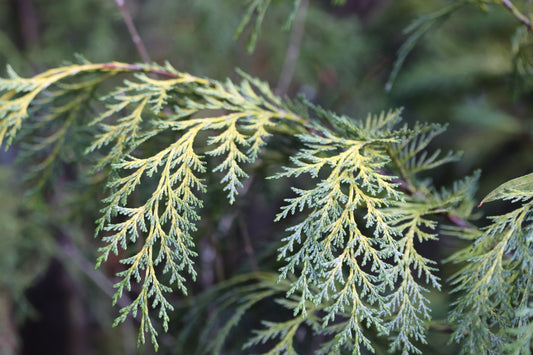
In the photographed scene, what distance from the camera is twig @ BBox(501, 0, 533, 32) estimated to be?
3.70 feet

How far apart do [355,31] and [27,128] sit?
2.49 meters

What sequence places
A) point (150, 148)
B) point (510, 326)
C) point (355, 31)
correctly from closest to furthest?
point (510, 326) < point (150, 148) < point (355, 31)

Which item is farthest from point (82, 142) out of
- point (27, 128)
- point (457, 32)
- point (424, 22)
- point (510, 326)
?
point (457, 32)

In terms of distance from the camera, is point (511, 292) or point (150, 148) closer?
point (511, 292)

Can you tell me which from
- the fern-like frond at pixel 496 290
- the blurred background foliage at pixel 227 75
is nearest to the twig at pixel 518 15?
the fern-like frond at pixel 496 290

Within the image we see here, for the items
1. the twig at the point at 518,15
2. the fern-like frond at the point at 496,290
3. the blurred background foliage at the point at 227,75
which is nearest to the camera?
the fern-like frond at the point at 496,290

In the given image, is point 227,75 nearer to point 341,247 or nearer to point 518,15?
point 518,15

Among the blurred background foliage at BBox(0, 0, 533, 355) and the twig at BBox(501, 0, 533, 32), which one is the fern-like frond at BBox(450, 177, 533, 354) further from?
the blurred background foliage at BBox(0, 0, 533, 355)

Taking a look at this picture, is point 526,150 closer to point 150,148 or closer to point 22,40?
point 150,148

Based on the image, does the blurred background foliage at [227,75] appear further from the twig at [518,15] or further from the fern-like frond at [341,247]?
the fern-like frond at [341,247]

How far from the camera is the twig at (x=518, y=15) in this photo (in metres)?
1.13

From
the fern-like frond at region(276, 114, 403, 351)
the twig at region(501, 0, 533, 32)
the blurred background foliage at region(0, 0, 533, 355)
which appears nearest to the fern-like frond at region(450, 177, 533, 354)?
the fern-like frond at region(276, 114, 403, 351)

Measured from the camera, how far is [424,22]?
132cm

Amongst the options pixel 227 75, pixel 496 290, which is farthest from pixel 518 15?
pixel 227 75
